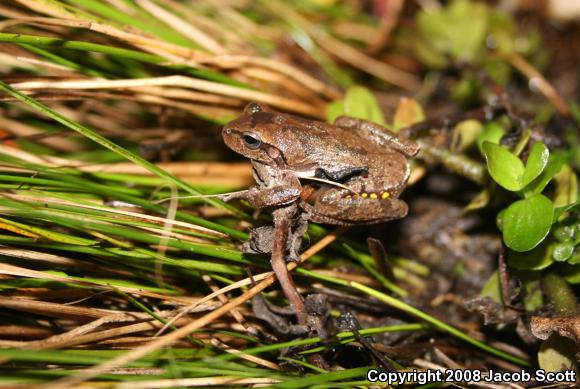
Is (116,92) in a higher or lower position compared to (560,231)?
higher

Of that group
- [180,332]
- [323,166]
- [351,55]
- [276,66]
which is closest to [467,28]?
[351,55]

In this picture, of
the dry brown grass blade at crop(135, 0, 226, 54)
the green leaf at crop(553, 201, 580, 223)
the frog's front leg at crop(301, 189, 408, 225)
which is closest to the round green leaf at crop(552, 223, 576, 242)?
the green leaf at crop(553, 201, 580, 223)

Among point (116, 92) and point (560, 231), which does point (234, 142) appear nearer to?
point (116, 92)

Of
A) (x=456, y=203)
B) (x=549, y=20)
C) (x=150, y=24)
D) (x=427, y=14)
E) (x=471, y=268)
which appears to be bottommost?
(x=471, y=268)

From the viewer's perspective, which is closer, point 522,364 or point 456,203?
point 522,364

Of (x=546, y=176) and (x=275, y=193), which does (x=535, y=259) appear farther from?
(x=275, y=193)

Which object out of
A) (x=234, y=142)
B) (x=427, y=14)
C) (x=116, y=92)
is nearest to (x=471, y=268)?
(x=234, y=142)

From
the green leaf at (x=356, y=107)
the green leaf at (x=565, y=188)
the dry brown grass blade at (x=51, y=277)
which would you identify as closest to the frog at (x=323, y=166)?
the green leaf at (x=356, y=107)

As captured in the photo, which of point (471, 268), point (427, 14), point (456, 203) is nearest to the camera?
point (471, 268)
